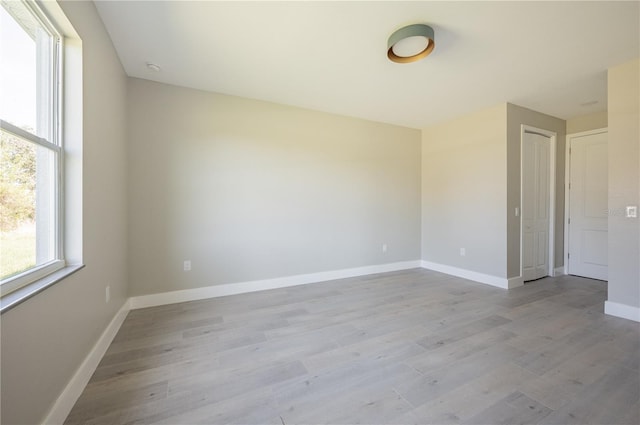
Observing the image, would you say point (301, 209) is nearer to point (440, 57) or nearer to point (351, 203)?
point (351, 203)

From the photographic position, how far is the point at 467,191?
3.90m

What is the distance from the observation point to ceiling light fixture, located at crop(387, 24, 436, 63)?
1.89 metres

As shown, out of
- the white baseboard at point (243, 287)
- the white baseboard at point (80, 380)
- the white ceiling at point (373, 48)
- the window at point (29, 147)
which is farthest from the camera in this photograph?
the white baseboard at point (243, 287)

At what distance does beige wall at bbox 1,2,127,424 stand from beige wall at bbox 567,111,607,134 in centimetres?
607

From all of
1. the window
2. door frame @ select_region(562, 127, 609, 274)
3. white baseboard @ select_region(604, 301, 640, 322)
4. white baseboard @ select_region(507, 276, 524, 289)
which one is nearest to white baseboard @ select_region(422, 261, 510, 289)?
white baseboard @ select_region(507, 276, 524, 289)

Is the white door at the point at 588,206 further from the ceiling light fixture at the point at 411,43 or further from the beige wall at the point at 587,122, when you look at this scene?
the ceiling light fixture at the point at 411,43

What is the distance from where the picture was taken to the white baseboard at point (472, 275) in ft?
11.3

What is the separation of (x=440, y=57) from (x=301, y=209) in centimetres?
237

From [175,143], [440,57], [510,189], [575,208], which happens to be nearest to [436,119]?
[510,189]

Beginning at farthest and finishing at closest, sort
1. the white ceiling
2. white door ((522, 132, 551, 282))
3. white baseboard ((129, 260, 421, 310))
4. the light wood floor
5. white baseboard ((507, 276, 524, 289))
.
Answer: white door ((522, 132, 551, 282)), white baseboard ((507, 276, 524, 289)), white baseboard ((129, 260, 421, 310)), the white ceiling, the light wood floor

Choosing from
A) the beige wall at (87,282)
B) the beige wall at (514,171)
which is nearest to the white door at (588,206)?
the beige wall at (514,171)

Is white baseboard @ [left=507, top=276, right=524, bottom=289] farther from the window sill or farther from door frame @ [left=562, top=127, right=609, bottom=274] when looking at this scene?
the window sill

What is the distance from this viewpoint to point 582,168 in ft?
12.8

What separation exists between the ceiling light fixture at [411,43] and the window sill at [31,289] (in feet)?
8.73
